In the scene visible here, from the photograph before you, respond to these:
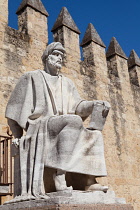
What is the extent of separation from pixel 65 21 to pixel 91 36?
105 cm

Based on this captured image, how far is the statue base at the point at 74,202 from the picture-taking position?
2.84 meters

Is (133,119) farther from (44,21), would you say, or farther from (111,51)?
(44,21)

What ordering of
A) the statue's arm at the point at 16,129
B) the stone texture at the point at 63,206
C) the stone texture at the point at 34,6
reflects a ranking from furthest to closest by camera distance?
the stone texture at the point at 34,6
the statue's arm at the point at 16,129
the stone texture at the point at 63,206

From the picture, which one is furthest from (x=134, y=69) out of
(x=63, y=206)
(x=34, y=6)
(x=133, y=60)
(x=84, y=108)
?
(x=63, y=206)

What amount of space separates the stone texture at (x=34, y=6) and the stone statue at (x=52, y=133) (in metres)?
4.64

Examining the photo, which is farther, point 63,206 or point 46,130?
point 46,130

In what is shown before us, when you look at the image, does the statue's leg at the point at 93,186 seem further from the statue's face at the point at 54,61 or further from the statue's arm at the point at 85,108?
the statue's face at the point at 54,61

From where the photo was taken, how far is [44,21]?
824 centimetres

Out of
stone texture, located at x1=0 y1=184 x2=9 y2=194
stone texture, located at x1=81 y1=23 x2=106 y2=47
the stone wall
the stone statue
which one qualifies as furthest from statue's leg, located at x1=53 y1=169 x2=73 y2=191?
stone texture, located at x1=81 y1=23 x2=106 y2=47

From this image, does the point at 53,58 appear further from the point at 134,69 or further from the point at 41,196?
the point at 134,69

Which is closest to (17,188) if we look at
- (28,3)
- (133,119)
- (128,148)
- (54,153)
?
(54,153)

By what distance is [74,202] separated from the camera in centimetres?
289

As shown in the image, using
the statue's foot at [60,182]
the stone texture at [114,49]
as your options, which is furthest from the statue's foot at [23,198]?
the stone texture at [114,49]

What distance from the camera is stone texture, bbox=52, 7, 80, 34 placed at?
876 centimetres
